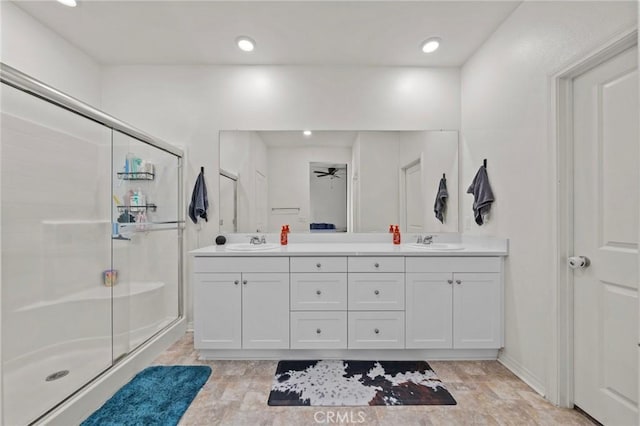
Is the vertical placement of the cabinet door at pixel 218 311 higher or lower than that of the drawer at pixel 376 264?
lower

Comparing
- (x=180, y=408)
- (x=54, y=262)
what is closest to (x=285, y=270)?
(x=180, y=408)

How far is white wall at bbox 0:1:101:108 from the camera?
1.99 meters

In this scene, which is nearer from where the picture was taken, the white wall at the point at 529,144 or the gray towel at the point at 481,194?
the white wall at the point at 529,144

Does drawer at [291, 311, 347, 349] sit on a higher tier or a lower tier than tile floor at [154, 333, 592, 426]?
higher

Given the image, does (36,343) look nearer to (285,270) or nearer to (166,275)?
(166,275)

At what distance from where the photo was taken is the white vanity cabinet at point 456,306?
84.5 inches

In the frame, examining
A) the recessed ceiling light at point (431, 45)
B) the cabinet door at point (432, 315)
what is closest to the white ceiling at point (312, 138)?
the recessed ceiling light at point (431, 45)

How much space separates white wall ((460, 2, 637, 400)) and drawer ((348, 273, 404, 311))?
2.58 ft

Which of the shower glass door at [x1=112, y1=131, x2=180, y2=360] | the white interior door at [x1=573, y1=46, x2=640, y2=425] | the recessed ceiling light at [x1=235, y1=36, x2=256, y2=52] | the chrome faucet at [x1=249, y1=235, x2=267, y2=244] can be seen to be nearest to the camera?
the white interior door at [x1=573, y1=46, x2=640, y2=425]

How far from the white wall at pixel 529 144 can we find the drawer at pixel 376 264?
30.9 inches

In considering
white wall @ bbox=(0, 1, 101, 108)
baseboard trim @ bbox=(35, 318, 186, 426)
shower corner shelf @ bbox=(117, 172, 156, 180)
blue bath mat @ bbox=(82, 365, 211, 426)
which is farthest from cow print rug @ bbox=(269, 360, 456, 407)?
white wall @ bbox=(0, 1, 101, 108)

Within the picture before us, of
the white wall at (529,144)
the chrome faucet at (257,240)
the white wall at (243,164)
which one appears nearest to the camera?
the white wall at (529,144)

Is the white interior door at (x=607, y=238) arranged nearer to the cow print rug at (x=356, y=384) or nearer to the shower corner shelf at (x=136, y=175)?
the cow print rug at (x=356, y=384)

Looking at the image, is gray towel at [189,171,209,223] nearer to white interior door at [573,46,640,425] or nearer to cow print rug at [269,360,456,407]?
cow print rug at [269,360,456,407]
